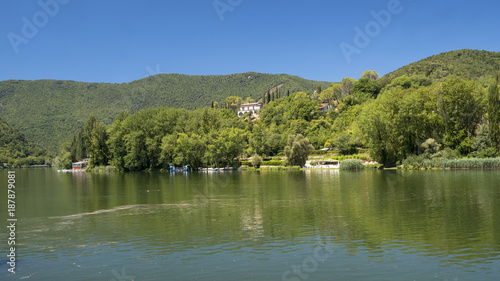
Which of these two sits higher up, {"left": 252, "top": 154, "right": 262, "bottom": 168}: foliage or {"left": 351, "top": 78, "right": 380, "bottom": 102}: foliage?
{"left": 351, "top": 78, "right": 380, "bottom": 102}: foliage

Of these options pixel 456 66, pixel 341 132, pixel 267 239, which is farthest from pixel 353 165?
pixel 456 66

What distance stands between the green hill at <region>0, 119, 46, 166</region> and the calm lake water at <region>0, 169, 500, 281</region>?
15908cm

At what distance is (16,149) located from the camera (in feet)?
580

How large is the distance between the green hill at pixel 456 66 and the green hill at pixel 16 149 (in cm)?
15103

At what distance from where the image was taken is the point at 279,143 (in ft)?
357

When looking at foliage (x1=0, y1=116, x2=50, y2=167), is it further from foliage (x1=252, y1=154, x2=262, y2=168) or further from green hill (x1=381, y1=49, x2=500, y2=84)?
green hill (x1=381, y1=49, x2=500, y2=84)

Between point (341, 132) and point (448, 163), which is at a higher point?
point (341, 132)

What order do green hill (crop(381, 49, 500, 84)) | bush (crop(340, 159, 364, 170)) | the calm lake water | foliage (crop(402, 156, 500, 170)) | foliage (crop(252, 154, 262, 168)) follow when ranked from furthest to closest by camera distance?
green hill (crop(381, 49, 500, 84)) < foliage (crop(252, 154, 262, 168)) < bush (crop(340, 159, 364, 170)) < foliage (crop(402, 156, 500, 170)) < the calm lake water

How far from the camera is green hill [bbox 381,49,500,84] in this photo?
157 m

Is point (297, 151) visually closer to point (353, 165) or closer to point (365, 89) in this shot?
point (353, 165)

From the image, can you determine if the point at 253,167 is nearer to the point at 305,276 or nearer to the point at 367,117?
the point at 367,117

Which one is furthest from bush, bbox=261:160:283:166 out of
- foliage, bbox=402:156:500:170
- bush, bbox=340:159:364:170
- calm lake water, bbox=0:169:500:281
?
calm lake water, bbox=0:169:500:281

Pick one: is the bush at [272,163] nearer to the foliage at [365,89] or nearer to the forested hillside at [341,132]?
the forested hillside at [341,132]

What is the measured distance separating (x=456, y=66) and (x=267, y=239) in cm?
17011
